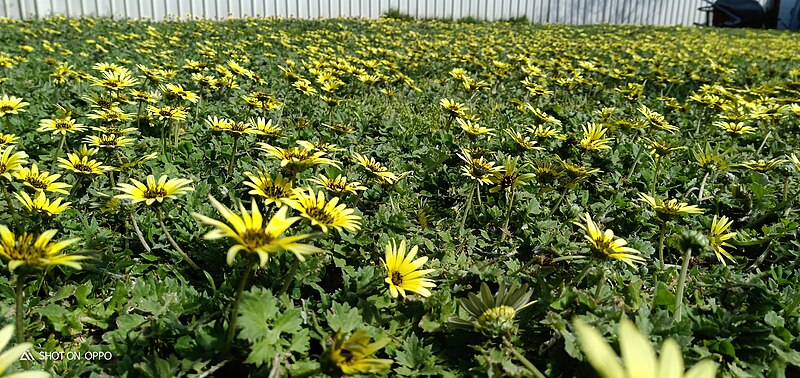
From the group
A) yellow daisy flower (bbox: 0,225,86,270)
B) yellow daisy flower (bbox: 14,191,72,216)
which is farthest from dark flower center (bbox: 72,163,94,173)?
yellow daisy flower (bbox: 0,225,86,270)

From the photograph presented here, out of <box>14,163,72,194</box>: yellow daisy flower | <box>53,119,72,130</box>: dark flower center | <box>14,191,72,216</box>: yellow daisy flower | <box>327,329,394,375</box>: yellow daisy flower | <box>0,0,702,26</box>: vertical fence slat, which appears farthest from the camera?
<box>0,0,702,26</box>: vertical fence slat

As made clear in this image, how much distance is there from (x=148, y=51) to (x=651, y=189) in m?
4.37

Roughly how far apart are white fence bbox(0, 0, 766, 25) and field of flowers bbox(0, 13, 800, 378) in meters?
7.20

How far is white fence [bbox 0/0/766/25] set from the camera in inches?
385

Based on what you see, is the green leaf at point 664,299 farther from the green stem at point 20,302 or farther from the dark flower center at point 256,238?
the green stem at point 20,302

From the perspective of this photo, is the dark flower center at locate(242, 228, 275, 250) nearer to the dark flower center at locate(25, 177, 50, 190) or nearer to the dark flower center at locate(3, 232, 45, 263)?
the dark flower center at locate(3, 232, 45, 263)

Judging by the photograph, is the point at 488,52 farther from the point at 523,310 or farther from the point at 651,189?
the point at 523,310

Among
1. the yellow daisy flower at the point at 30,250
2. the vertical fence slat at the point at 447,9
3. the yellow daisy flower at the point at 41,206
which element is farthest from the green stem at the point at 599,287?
the vertical fence slat at the point at 447,9

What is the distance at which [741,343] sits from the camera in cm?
156

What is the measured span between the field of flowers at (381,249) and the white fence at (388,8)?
7203mm

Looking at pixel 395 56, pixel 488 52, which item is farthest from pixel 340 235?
pixel 488 52

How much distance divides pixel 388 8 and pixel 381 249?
41.5 ft

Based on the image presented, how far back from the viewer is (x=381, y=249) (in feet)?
6.45

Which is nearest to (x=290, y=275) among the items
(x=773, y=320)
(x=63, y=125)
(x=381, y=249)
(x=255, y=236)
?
(x=255, y=236)
